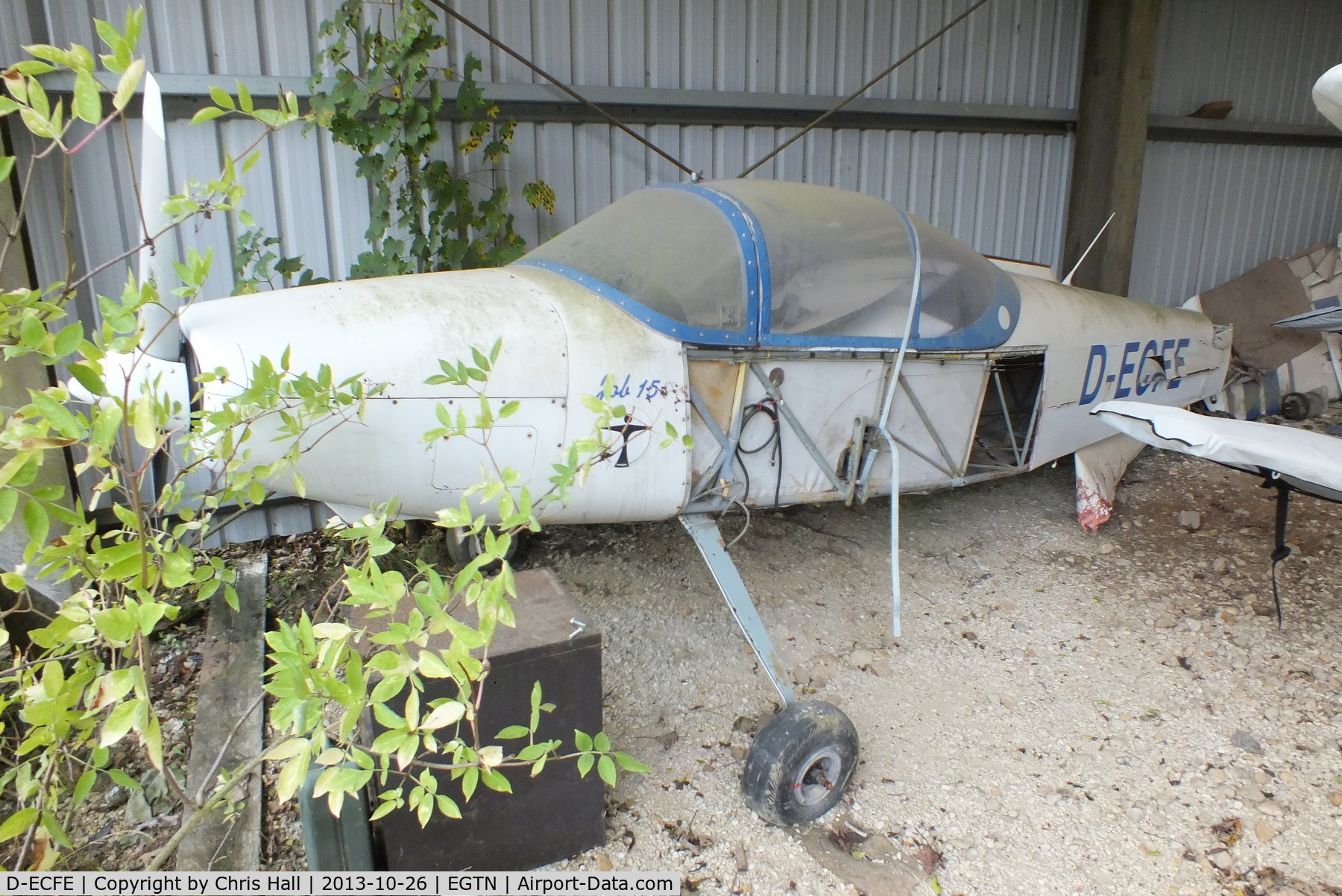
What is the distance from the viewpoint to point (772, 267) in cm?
264

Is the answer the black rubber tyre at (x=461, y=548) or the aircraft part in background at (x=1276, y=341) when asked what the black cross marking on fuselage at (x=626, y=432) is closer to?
the black rubber tyre at (x=461, y=548)

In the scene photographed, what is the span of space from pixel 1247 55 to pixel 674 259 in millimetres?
7101

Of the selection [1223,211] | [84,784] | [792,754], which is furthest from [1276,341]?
[84,784]

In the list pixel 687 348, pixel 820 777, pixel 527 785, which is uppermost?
pixel 687 348

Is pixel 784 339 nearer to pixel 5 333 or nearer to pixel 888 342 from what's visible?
pixel 888 342

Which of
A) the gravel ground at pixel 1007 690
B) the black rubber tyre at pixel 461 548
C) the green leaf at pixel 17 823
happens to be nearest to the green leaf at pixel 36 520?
the green leaf at pixel 17 823

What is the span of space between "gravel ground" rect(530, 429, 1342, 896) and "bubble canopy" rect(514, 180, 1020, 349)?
4.05ft

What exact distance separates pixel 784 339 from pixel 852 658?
4.29ft

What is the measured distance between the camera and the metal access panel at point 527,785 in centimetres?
194

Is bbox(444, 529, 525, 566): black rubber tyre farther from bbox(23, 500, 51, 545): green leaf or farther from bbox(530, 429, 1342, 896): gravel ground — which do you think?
bbox(23, 500, 51, 545): green leaf

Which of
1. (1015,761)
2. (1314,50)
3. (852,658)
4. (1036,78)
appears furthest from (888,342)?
(1314,50)

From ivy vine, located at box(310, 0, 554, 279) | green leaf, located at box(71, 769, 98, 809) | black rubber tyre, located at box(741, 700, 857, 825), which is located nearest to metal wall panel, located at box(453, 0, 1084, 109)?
ivy vine, located at box(310, 0, 554, 279)

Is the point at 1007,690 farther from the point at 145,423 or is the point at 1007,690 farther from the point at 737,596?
the point at 145,423

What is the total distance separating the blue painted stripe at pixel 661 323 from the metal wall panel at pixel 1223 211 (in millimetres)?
5838
